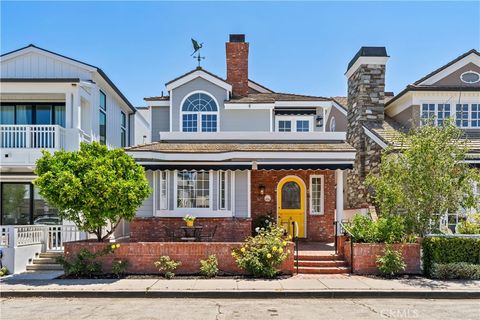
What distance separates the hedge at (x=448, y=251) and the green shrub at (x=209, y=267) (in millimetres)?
6150

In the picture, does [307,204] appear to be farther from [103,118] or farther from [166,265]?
[103,118]

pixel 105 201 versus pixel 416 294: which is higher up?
pixel 105 201

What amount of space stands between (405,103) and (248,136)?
752 cm

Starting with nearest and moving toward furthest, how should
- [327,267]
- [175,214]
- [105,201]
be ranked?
[105,201], [327,267], [175,214]

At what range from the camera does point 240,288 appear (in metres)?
10.6

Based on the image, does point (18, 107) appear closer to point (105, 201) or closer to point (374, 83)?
point (105, 201)

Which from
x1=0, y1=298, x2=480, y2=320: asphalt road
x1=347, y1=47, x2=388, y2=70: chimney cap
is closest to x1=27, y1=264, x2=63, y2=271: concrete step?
x1=0, y1=298, x2=480, y2=320: asphalt road

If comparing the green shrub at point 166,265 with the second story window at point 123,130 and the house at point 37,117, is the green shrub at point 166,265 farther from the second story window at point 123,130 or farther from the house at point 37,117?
the second story window at point 123,130

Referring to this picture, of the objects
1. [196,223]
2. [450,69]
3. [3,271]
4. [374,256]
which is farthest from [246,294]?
[450,69]

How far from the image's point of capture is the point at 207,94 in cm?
1853

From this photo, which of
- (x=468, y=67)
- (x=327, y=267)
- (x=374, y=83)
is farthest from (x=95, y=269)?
(x=468, y=67)

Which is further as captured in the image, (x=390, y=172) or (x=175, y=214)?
(x=175, y=214)

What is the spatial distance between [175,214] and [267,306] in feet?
21.8

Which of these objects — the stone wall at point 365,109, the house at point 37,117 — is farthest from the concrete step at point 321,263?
the house at point 37,117
